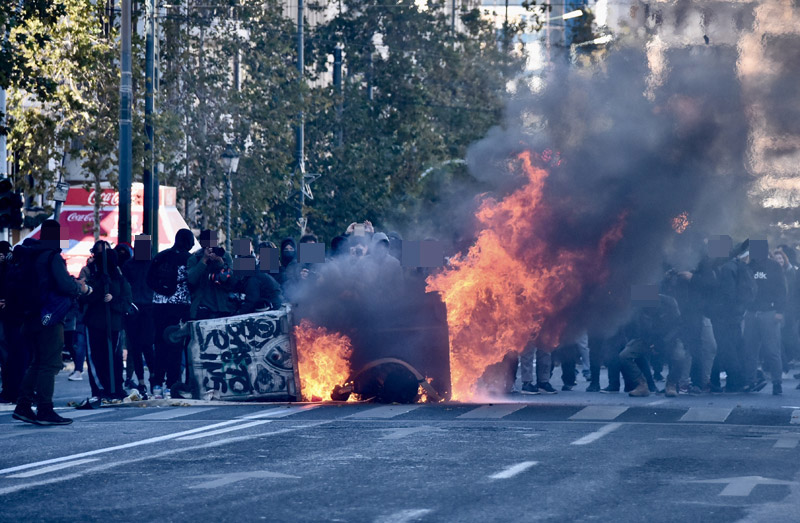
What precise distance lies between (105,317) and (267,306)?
1.74m

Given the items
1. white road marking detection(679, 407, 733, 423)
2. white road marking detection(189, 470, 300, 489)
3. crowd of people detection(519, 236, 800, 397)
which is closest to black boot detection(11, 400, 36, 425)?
white road marking detection(189, 470, 300, 489)

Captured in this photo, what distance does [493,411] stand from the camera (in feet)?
47.3

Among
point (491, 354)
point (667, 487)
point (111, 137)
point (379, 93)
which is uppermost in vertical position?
point (379, 93)

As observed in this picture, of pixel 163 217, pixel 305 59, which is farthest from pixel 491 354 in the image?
pixel 305 59

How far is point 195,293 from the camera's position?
53.5 feet

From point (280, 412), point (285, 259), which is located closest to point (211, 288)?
point (285, 259)

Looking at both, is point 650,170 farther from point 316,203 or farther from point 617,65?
point 316,203

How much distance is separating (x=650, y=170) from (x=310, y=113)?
24.3m

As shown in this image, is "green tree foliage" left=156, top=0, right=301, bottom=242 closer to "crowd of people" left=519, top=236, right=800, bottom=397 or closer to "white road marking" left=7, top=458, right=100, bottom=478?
"crowd of people" left=519, top=236, right=800, bottom=397

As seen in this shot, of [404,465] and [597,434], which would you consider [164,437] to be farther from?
[597,434]

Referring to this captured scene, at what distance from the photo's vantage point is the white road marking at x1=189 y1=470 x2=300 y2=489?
9.41 meters

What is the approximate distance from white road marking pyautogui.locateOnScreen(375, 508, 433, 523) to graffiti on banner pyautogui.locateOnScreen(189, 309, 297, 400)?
6.82m

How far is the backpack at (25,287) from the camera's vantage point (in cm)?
1329

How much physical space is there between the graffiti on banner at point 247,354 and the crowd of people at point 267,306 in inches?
18.5
